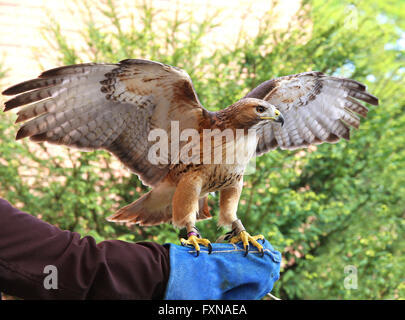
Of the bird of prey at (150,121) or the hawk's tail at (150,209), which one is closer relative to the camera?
the bird of prey at (150,121)

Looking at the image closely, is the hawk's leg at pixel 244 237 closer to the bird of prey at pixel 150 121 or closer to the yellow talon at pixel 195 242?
the bird of prey at pixel 150 121

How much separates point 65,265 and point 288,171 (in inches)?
112

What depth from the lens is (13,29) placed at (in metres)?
5.24

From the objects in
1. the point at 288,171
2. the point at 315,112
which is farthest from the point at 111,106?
the point at 288,171

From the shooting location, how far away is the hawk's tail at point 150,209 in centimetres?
204

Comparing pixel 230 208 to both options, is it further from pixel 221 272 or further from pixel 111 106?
pixel 111 106

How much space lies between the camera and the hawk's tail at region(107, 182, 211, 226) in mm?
2035

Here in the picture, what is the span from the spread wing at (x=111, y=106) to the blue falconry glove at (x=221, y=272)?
0.60 m

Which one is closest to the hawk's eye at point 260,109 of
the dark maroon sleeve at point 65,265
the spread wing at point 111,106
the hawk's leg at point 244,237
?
the spread wing at point 111,106

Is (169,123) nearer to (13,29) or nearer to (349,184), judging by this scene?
(349,184)

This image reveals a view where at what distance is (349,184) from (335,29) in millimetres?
1731

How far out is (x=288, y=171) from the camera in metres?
3.80

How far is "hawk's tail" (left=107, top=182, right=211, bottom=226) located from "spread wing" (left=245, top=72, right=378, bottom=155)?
2.01 feet

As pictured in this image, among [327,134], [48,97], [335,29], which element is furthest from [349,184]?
[48,97]
